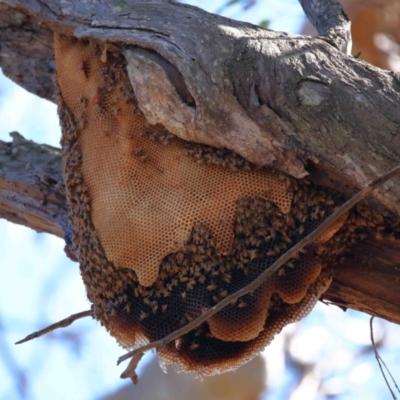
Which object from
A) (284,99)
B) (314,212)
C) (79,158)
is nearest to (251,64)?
(284,99)

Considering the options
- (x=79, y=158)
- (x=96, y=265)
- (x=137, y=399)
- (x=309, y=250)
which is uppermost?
(x=79, y=158)

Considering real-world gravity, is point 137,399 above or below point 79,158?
below

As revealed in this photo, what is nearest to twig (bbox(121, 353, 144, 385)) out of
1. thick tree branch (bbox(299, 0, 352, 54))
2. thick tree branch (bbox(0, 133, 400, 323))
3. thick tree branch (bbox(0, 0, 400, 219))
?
thick tree branch (bbox(0, 0, 400, 219))

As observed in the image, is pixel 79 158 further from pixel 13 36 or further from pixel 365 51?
pixel 365 51

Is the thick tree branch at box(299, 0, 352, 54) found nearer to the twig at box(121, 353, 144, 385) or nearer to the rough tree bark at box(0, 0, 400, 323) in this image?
the rough tree bark at box(0, 0, 400, 323)

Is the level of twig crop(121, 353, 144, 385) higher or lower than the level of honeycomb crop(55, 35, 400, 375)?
lower

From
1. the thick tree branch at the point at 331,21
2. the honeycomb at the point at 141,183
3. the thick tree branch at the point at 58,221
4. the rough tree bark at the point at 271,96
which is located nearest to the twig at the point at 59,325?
the honeycomb at the point at 141,183
